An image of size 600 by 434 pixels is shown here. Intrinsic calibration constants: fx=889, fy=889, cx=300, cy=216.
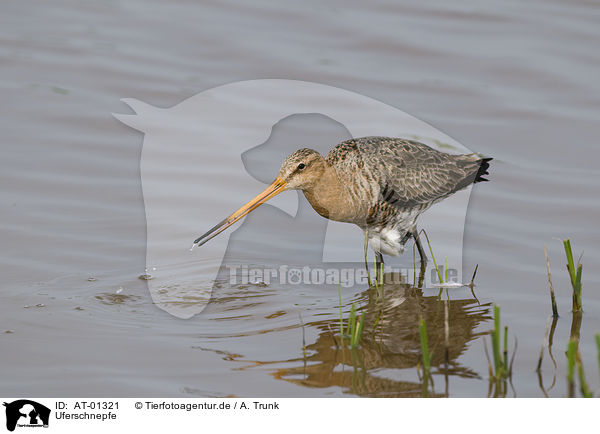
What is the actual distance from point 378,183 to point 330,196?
0.45 m

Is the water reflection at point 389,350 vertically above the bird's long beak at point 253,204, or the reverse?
the bird's long beak at point 253,204

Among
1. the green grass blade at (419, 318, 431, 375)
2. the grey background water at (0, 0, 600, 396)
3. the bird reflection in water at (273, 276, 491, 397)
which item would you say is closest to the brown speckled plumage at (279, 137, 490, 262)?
the grey background water at (0, 0, 600, 396)

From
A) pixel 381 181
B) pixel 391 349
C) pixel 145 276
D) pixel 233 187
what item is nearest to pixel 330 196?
pixel 381 181

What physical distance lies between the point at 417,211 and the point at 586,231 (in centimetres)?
141

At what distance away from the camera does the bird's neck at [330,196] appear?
660cm

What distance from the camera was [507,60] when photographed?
35.5 ft

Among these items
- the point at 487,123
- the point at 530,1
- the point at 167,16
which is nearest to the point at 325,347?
the point at 487,123

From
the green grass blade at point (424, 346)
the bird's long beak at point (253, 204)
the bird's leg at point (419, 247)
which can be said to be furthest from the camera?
the bird's leg at point (419, 247)

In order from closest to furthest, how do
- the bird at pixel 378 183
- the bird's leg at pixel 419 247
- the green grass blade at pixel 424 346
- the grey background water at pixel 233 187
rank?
the green grass blade at pixel 424 346 → the grey background water at pixel 233 187 → the bird at pixel 378 183 → the bird's leg at pixel 419 247

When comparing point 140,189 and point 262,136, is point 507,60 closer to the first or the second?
point 262,136

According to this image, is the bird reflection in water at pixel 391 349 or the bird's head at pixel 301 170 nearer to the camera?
the bird reflection in water at pixel 391 349

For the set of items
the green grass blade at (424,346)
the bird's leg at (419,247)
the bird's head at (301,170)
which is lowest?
the green grass blade at (424,346)
